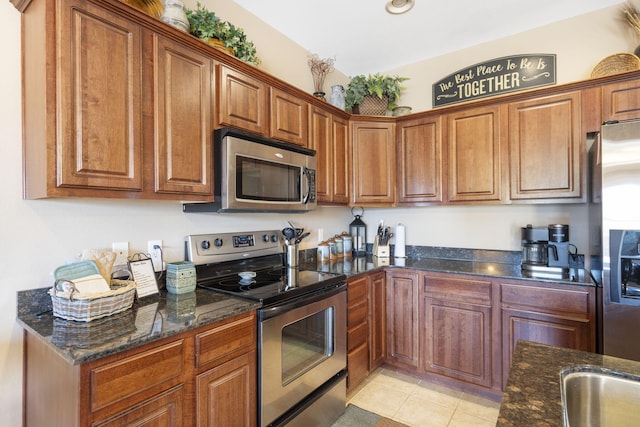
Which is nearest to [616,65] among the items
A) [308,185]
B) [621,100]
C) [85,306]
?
[621,100]

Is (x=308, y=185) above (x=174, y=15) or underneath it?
underneath

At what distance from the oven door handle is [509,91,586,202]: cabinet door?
1.56 meters

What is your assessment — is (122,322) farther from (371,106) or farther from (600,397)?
(371,106)

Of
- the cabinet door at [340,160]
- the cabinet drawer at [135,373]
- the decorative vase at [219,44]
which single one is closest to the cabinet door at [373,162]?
the cabinet door at [340,160]

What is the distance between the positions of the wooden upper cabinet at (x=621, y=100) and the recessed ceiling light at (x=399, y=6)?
142cm

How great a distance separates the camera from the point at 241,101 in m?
1.86

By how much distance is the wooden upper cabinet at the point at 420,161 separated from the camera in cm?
274

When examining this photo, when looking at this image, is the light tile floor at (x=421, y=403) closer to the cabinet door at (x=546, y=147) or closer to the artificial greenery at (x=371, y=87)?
the cabinet door at (x=546, y=147)

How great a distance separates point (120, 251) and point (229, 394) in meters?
0.88

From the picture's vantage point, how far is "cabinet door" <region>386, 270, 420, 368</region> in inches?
99.5

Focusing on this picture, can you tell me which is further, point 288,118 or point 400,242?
point 400,242

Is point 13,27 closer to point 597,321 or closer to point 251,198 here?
point 251,198

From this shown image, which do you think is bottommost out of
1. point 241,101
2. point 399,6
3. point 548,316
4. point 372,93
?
point 548,316

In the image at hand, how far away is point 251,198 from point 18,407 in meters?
1.34
